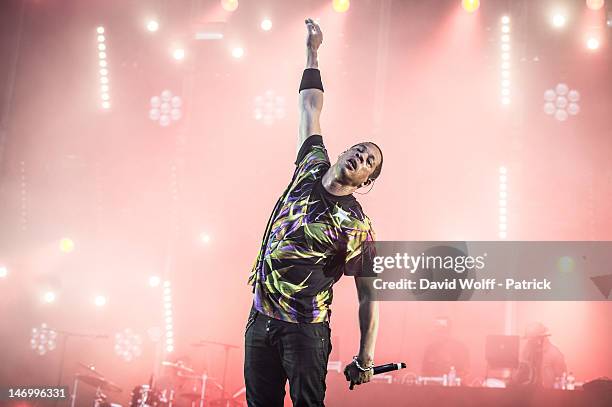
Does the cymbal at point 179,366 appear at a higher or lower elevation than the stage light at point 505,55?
lower

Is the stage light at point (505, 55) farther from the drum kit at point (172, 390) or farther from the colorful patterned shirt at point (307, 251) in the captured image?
the colorful patterned shirt at point (307, 251)

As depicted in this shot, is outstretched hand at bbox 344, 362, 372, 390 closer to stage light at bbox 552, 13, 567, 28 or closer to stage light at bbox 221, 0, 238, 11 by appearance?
stage light at bbox 221, 0, 238, 11

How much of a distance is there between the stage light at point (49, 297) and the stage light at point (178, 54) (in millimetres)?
3898

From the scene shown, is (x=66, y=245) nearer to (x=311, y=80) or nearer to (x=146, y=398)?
(x=146, y=398)

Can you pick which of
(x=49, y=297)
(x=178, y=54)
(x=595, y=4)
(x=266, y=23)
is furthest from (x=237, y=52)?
(x=595, y=4)

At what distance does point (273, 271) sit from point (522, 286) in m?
6.37

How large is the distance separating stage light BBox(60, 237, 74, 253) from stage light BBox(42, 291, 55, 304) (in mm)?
642

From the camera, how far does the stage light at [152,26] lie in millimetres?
9172

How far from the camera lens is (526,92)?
351 inches

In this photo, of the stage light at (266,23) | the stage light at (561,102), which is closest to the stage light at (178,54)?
the stage light at (266,23)

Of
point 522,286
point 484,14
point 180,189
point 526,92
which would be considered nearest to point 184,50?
point 180,189

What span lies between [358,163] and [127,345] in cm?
650

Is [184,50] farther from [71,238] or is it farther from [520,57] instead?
[520,57]

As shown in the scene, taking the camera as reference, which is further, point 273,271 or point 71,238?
point 71,238
